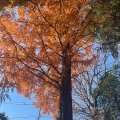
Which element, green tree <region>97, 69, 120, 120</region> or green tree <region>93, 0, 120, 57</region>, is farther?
green tree <region>97, 69, 120, 120</region>

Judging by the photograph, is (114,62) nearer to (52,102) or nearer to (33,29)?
(52,102)

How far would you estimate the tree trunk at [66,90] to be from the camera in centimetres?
893

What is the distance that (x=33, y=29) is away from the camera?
9.34m

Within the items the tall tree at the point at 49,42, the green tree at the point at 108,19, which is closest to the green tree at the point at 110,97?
the tall tree at the point at 49,42

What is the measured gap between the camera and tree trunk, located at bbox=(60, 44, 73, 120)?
8.93m

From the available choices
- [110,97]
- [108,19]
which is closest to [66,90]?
[108,19]

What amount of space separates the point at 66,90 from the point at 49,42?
228cm

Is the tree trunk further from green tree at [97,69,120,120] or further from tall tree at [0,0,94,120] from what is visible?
green tree at [97,69,120,120]

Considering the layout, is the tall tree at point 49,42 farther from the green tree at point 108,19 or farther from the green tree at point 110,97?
the green tree at point 110,97

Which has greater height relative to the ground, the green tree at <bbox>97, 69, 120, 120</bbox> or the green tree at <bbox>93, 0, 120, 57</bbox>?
the green tree at <bbox>93, 0, 120, 57</bbox>

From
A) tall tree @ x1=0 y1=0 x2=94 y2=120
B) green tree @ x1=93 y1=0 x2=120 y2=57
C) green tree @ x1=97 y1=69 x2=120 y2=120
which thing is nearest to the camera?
green tree @ x1=93 y1=0 x2=120 y2=57

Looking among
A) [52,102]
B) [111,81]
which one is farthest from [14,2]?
[111,81]

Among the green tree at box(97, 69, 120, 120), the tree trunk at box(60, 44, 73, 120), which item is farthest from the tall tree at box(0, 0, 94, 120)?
the green tree at box(97, 69, 120, 120)

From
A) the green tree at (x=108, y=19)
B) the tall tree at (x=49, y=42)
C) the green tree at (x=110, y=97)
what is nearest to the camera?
the green tree at (x=108, y=19)
